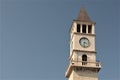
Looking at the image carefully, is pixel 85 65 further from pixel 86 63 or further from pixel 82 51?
pixel 82 51

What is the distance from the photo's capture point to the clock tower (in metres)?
54.2

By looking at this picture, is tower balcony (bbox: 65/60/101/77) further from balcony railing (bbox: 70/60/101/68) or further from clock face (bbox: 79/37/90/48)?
clock face (bbox: 79/37/90/48)

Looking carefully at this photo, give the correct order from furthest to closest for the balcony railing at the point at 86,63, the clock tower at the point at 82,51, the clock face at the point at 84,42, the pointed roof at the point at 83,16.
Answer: the pointed roof at the point at 83,16 < the clock face at the point at 84,42 < the balcony railing at the point at 86,63 < the clock tower at the point at 82,51

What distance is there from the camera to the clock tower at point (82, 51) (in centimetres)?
5422

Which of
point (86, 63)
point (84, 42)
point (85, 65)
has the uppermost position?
point (84, 42)

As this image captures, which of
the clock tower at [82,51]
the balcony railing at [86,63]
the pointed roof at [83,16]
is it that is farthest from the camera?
the pointed roof at [83,16]

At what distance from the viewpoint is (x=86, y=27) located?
2304 inches

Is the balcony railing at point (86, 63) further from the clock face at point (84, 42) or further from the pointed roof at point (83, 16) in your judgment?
the pointed roof at point (83, 16)

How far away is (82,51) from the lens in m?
56.3

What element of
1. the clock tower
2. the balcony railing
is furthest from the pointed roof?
the balcony railing

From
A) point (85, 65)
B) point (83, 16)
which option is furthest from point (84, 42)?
point (83, 16)

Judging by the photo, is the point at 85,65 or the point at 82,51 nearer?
the point at 85,65

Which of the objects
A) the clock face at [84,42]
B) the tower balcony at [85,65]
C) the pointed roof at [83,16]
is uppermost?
the pointed roof at [83,16]

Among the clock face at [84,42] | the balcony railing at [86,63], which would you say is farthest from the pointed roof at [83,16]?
the balcony railing at [86,63]
